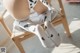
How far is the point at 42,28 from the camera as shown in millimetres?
1230

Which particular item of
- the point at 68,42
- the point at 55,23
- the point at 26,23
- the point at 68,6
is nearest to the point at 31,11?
the point at 26,23

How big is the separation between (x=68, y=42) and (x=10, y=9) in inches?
28.6

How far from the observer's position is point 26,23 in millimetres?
1306

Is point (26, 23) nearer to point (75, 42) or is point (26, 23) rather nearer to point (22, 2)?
point (22, 2)

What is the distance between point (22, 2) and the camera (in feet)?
3.85

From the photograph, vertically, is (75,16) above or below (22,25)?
below

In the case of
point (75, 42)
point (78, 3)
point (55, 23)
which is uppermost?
point (55, 23)

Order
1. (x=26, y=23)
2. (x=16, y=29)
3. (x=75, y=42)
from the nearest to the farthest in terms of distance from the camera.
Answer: (x=26, y=23), (x=16, y=29), (x=75, y=42)

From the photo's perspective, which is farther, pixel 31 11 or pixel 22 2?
pixel 31 11

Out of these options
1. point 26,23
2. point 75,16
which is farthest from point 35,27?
point 75,16

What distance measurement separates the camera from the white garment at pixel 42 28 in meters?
1.22

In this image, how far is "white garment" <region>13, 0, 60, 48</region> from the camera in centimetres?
122

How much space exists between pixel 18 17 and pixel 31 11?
5.7 inches

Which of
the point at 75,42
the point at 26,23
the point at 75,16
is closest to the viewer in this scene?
the point at 26,23
